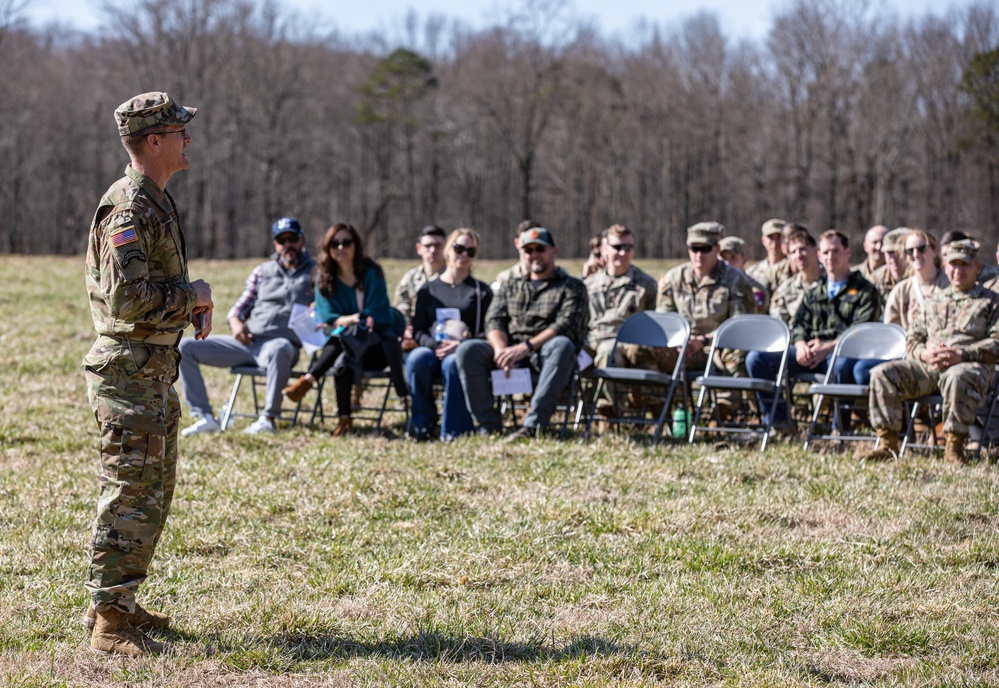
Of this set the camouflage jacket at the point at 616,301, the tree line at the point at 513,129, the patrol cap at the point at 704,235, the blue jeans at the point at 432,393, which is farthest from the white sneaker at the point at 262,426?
the tree line at the point at 513,129

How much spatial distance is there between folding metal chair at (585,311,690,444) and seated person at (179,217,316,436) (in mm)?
2486

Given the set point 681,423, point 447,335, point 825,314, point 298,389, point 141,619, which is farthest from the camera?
point 825,314

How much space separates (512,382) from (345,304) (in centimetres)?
154

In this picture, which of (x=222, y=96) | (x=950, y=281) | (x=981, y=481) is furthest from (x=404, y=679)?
(x=222, y=96)

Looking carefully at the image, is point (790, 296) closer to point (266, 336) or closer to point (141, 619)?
point (266, 336)

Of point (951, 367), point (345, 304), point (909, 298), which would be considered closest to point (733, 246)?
point (909, 298)

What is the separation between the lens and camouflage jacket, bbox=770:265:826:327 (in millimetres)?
9156

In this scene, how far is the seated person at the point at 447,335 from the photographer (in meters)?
8.16

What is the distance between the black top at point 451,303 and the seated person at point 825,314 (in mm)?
2191

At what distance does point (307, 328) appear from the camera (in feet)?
28.6

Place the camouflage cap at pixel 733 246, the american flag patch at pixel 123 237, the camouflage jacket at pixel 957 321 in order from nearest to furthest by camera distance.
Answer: the american flag patch at pixel 123 237, the camouflage jacket at pixel 957 321, the camouflage cap at pixel 733 246

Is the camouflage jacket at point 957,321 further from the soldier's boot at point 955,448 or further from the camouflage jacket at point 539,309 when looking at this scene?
the camouflage jacket at point 539,309

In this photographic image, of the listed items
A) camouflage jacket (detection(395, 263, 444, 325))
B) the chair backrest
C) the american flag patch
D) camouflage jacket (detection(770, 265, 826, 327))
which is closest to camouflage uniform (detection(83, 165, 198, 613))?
the american flag patch

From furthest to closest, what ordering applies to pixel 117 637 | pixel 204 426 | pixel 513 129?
1. pixel 513 129
2. pixel 204 426
3. pixel 117 637
